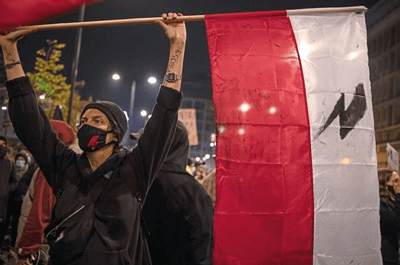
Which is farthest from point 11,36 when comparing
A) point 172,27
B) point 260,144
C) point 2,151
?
point 2,151

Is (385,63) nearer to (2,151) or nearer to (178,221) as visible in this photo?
(2,151)

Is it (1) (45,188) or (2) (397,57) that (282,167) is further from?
(2) (397,57)

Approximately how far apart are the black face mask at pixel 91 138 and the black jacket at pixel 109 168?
0.11 metres

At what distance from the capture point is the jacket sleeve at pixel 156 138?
103 inches

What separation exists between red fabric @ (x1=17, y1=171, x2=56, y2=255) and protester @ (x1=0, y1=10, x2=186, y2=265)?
157 cm

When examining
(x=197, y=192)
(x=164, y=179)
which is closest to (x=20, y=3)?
(x=164, y=179)

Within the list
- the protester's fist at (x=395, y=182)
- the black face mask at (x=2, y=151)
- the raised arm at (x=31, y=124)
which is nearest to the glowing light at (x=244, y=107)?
the raised arm at (x=31, y=124)

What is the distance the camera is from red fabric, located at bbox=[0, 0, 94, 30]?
3.13 metres

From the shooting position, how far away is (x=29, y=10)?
11.0 feet

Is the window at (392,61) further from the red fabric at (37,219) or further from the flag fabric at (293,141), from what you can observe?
the red fabric at (37,219)

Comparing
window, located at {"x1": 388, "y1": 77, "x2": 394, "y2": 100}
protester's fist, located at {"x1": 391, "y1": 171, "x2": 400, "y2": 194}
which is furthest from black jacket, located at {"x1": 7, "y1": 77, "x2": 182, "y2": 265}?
window, located at {"x1": 388, "y1": 77, "x2": 394, "y2": 100}

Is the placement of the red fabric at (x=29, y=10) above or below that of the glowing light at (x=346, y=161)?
above

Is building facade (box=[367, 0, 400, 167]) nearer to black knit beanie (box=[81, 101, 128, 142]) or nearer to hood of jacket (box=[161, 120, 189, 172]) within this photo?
hood of jacket (box=[161, 120, 189, 172])

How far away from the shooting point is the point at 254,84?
3191 mm
